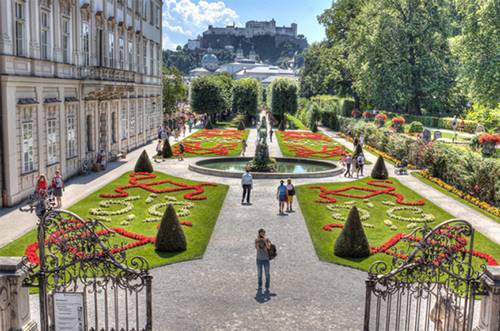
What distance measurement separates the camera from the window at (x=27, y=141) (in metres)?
23.1

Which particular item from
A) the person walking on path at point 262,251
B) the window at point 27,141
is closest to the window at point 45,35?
the window at point 27,141

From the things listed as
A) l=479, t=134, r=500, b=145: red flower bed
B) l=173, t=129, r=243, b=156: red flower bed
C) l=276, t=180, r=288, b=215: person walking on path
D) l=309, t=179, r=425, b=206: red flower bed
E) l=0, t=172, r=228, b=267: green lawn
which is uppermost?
l=479, t=134, r=500, b=145: red flower bed

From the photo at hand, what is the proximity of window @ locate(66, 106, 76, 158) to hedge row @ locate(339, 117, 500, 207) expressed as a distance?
20.5 metres

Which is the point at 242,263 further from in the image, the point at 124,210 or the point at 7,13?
→ the point at 7,13

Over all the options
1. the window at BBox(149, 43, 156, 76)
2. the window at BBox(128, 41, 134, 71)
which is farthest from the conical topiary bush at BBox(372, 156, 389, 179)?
the window at BBox(149, 43, 156, 76)

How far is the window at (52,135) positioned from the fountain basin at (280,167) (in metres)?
8.49

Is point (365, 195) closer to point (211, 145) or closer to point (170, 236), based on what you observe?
point (170, 236)

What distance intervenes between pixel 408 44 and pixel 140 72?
2736cm

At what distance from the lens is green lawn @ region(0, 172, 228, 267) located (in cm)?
1600

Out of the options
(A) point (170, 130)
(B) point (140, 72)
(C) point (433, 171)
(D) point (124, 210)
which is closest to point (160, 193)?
Answer: (D) point (124, 210)

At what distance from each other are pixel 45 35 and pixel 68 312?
19631 mm

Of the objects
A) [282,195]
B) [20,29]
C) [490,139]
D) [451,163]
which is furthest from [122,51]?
[490,139]

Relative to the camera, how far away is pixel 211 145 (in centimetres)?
4722

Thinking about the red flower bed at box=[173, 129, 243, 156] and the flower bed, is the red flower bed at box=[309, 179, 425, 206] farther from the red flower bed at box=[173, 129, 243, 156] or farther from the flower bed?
the red flower bed at box=[173, 129, 243, 156]
